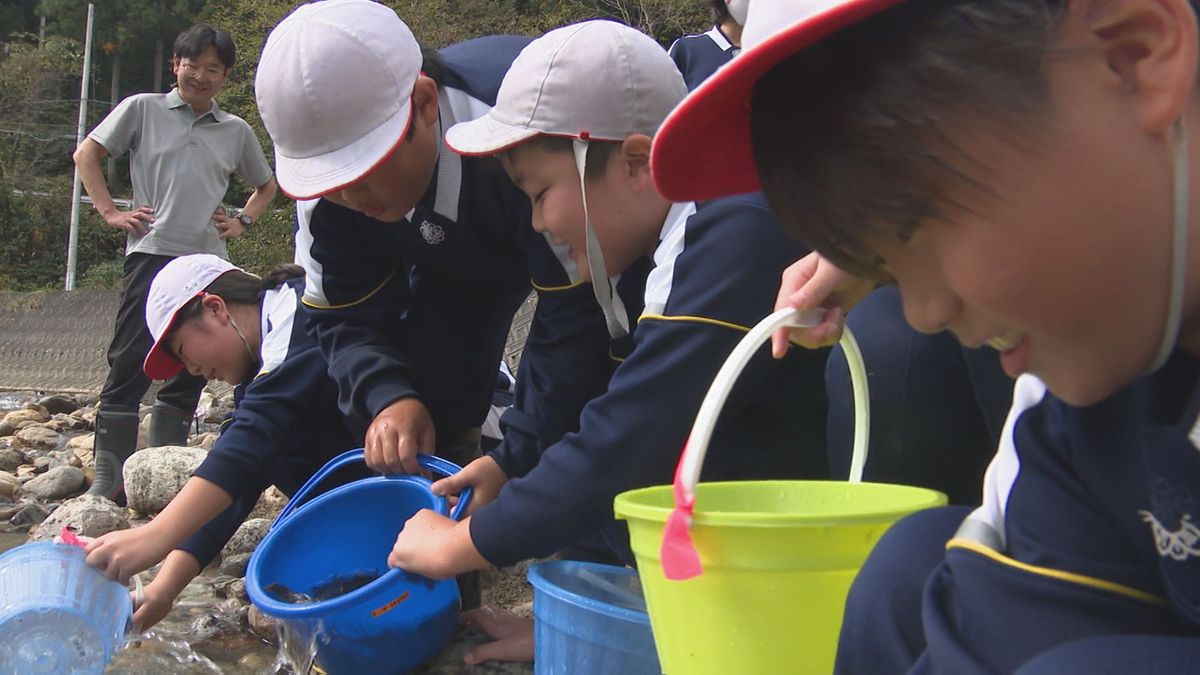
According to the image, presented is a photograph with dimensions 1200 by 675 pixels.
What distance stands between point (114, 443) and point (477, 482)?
2.68 m

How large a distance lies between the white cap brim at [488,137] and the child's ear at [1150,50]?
1.13 meters

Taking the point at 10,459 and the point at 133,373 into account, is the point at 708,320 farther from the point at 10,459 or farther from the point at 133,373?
the point at 10,459

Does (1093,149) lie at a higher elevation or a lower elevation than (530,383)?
higher

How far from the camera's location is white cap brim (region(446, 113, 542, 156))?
6.04 ft

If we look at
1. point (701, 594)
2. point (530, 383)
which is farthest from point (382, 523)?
point (701, 594)

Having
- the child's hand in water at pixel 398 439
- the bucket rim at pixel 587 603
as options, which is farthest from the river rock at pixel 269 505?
the bucket rim at pixel 587 603

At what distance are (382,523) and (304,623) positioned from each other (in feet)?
1.37

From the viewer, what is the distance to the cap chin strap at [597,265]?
1.83 m

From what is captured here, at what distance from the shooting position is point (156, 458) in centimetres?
386

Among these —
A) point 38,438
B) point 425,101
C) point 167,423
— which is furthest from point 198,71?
point 425,101

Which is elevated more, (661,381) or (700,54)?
(700,54)

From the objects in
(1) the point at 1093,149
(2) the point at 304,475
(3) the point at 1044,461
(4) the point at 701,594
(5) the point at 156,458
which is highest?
(1) the point at 1093,149

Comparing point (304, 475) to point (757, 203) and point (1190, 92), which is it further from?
point (1190, 92)

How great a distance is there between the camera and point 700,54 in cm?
214
